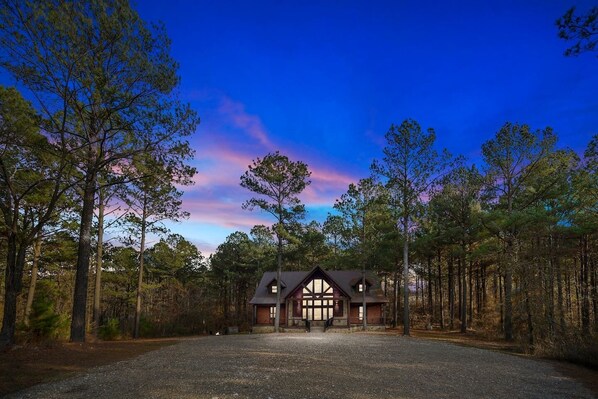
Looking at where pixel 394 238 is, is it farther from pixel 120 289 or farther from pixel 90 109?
pixel 120 289

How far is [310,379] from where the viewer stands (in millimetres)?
8633

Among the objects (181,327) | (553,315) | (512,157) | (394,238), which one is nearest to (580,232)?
(553,315)

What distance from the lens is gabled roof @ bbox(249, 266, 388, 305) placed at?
114 feet

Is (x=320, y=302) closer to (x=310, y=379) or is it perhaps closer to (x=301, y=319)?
(x=301, y=319)

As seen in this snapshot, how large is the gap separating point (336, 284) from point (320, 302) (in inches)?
111

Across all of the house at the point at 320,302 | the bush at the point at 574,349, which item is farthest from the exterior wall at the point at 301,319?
the bush at the point at 574,349

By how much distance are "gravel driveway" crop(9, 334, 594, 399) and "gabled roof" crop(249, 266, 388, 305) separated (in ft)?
72.6

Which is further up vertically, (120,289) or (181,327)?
(120,289)

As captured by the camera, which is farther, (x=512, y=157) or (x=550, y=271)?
(x=512, y=157)

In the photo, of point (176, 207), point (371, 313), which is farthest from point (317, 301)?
point (176, 207)

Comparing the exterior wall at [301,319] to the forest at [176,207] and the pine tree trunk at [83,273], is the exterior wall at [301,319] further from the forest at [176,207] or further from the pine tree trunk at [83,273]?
the pine tree trunk at [83,273]

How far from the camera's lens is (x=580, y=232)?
17719 mm

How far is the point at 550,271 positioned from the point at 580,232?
3358 millimetres

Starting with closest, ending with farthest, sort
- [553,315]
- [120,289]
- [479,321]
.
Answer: [553,315] < [479,321] < [120,289]
